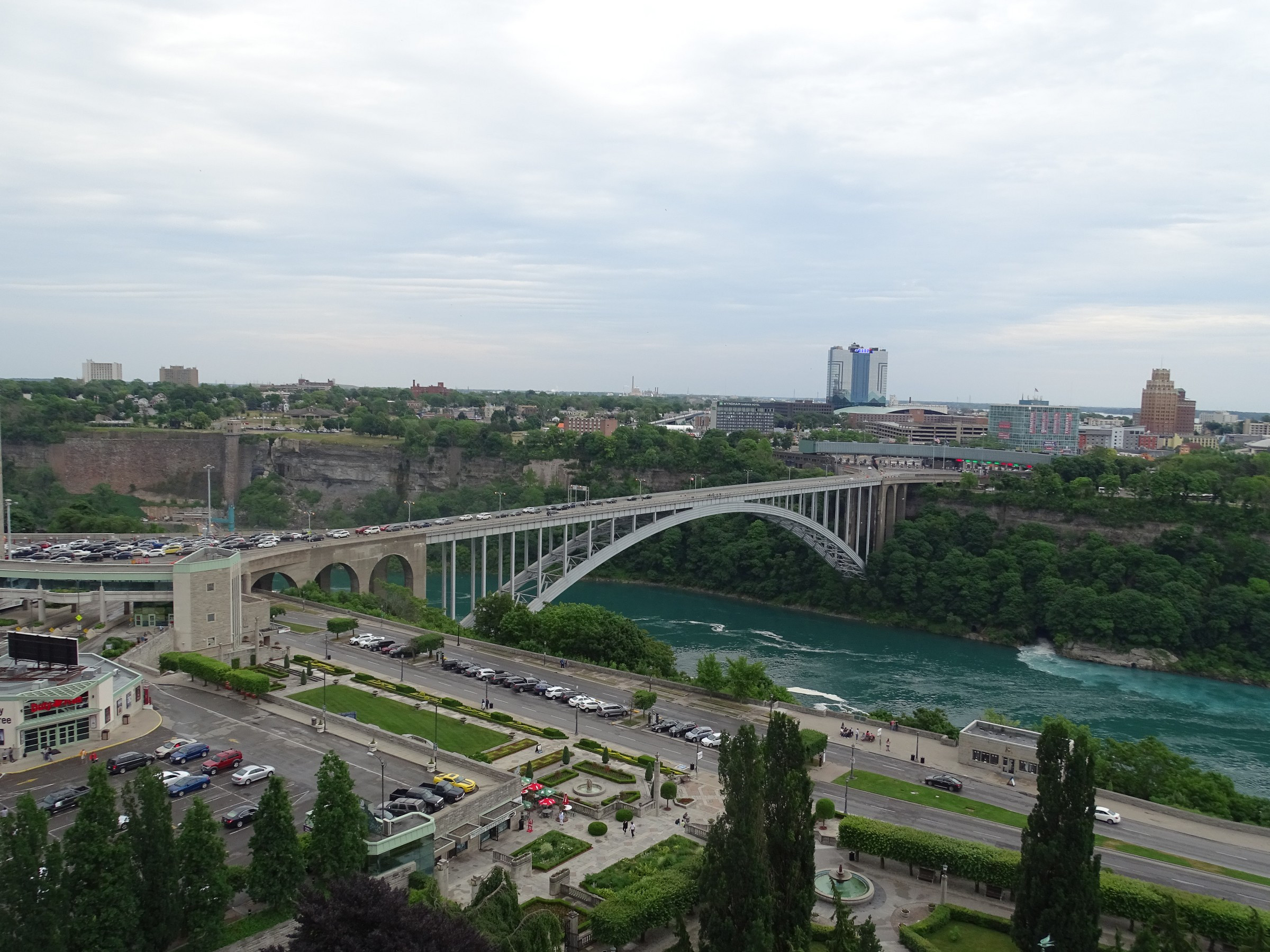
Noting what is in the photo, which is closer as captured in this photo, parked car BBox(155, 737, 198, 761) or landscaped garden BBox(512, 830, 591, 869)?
landscaped garden BBox(512, 830, 591, 869)

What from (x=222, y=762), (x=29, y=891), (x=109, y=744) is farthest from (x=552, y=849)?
(x=109, y=744)

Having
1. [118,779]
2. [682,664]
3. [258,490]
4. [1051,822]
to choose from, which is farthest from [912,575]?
[258,490]

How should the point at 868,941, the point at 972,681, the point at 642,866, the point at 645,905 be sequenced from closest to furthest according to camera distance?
the point at 868,941 → the point at 645,905 → the point at 642,866 → the point at 972,681

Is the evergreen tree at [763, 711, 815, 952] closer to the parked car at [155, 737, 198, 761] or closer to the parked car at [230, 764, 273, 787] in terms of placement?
the parked car at [230, 764, 273, 787]

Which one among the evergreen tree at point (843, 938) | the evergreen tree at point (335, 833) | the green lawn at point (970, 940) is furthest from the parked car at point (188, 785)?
the green lawn at point (970, 940)

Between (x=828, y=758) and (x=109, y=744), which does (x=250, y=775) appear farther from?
(x=828, y=758)

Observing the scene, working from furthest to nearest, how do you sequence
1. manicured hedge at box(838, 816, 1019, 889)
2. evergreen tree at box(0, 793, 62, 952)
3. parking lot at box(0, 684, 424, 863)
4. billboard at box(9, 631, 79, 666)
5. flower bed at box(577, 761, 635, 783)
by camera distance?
1. flower bed at box(577, 761, 635, 783)
2. billboard at box(9, 631, 79, 666)
3. manicured hedge at box(838, 816, 1019, 889)
4. parking lot at box(0, 684, 424, 863)
5. evergreen tree at box(0, 793, 62, 952)

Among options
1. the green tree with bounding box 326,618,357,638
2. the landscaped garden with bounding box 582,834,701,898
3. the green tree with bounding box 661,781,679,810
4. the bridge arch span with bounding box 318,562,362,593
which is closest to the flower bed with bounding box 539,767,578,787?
the green tree with bounding box 661,781,679,810
